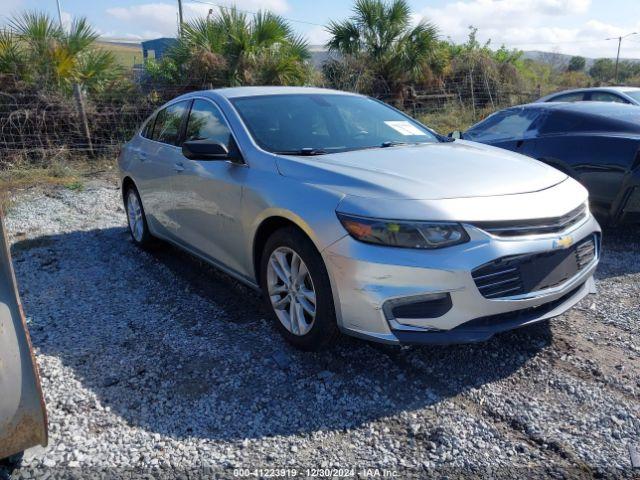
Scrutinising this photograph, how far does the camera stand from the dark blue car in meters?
5.19

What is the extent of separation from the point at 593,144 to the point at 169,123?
13.3 feet

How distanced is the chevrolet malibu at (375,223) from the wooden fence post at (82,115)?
22.5ft

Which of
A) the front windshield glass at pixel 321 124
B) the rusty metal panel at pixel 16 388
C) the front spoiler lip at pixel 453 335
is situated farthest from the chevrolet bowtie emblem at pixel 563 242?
the rusty metal panel at pixel 16 388

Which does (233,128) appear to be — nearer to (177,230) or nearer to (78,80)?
(177,230)

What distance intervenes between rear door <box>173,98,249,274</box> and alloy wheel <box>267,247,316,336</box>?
16.2 inches

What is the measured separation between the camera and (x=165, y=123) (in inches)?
206

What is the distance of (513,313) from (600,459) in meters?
0.81

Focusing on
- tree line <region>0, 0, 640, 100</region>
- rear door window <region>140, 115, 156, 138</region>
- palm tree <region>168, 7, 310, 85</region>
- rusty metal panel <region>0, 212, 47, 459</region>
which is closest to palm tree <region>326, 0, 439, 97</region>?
tree line <region>0, 0, 640, 100</region>

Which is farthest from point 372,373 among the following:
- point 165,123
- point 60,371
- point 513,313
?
point 165,123

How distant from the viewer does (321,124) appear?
417 centimetres

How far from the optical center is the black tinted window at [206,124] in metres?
4.14

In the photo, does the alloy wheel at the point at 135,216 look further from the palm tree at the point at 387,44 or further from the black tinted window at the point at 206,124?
the palm tree at the point at 387,44

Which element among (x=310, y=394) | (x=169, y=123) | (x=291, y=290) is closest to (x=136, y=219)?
(x=169, y=123)

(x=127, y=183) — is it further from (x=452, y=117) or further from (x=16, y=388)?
(x=452, y=117)
